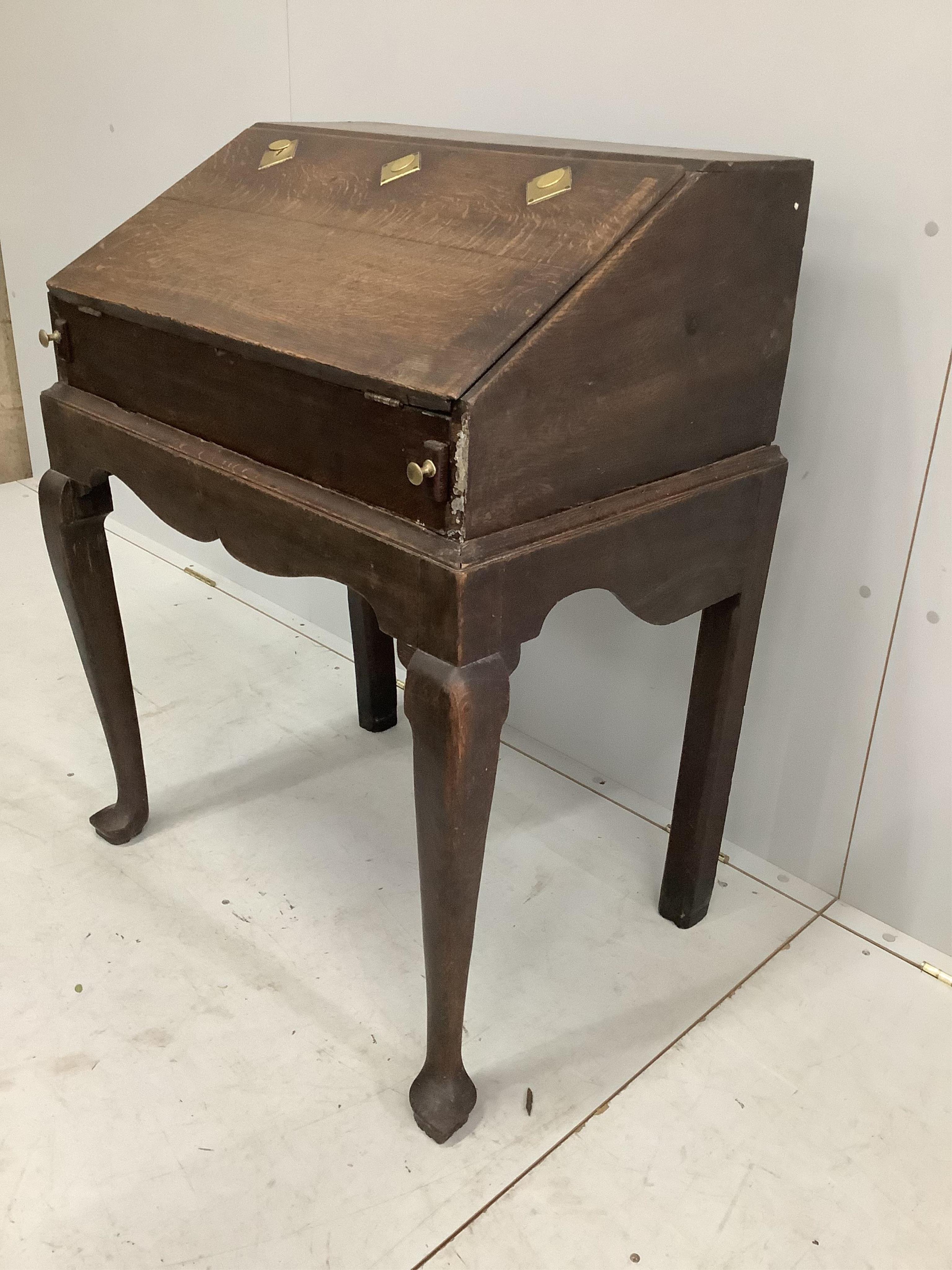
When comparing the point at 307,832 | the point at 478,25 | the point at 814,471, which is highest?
the point at 478,25

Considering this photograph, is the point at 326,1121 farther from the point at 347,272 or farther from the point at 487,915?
the point at 347,272

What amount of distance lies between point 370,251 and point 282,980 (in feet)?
3.10

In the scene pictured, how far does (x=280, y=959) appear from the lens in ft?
5.04

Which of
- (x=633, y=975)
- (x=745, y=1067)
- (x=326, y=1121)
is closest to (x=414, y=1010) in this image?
(x=326, y=1121)

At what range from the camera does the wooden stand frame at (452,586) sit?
1.04m

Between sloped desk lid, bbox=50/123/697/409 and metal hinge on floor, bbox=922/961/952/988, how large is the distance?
1099mm

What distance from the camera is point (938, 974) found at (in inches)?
60.8

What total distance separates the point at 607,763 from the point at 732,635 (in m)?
0.58

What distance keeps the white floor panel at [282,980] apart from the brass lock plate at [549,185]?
993 mm

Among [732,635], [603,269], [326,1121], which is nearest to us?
[603,269]

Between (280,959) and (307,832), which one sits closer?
(280,959)

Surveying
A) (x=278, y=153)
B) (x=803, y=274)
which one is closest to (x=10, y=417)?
(x=278, y=153)

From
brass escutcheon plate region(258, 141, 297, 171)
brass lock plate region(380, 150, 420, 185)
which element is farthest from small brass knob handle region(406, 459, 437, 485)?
brass escutcheon plate region(258, 141, 297, 171)

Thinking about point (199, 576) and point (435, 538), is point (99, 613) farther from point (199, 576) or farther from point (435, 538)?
point (199, 576)
